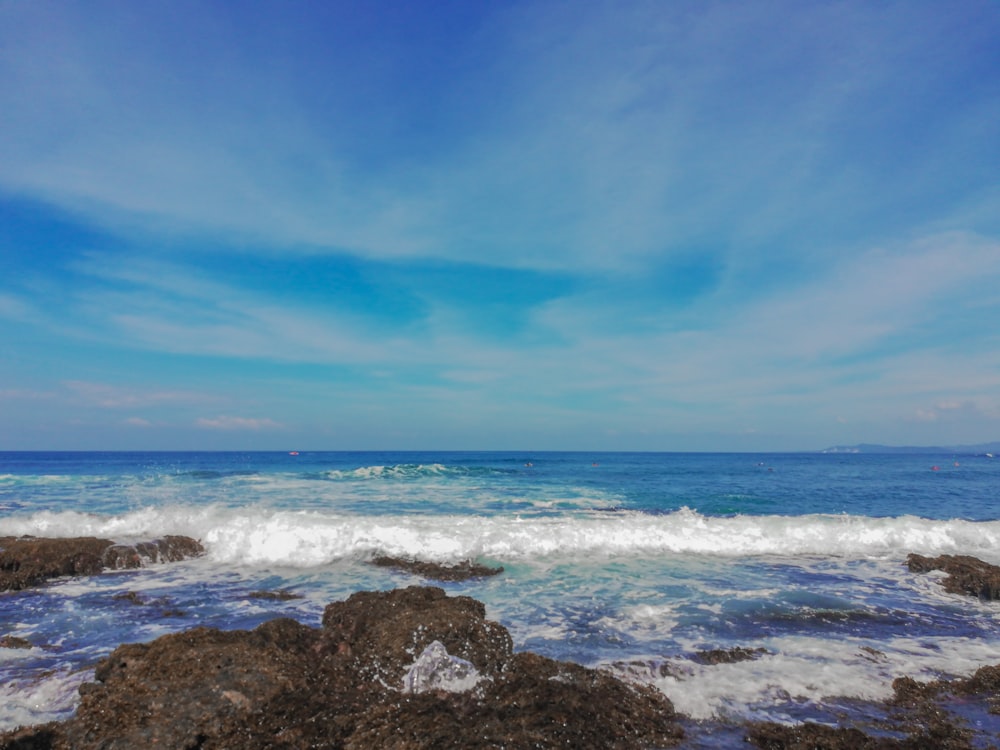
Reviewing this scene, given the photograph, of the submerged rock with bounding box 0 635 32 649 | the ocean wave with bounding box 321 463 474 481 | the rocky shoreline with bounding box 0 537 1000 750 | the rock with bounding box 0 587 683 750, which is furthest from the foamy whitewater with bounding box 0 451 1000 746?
the ocean wave with bounding box 321 463 474 481

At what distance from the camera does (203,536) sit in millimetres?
14508

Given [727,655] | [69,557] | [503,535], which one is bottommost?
[727,655]

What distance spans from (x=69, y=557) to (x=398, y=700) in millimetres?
10798

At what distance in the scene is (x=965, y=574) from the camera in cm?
1127

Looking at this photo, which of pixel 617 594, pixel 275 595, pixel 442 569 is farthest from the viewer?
pixel 442 569

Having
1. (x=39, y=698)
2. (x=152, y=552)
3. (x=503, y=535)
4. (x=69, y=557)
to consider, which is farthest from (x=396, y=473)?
(x=39, y=698)

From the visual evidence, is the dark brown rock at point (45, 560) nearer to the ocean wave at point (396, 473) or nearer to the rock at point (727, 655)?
the rock at point (727, 655)

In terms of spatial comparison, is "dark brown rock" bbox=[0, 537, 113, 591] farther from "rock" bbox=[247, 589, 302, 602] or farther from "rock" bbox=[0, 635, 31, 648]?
"rock" bbox=[247, 589, 302, 602]

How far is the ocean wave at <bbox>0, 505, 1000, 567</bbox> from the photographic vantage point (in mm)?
13984

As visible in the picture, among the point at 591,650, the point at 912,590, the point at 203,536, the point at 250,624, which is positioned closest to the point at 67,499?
the point at 203,536

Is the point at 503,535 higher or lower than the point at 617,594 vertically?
higher

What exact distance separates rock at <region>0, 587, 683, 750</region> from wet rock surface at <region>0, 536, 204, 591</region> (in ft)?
26.6

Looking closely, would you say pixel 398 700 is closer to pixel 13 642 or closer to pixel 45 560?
pixel 13 642

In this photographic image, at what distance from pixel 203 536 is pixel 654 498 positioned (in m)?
23.2
